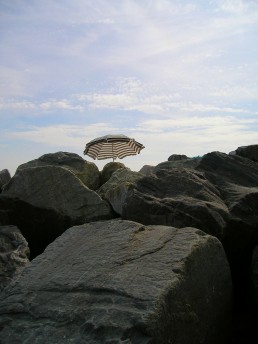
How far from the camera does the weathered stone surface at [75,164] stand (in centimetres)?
778

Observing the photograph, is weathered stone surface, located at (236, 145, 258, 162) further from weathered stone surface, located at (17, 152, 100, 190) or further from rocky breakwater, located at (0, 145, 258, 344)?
weathered stone surface, located at (17, 152, 100, 190)

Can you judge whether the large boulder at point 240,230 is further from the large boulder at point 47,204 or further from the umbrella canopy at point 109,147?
the umbrella canopy at point 109,147

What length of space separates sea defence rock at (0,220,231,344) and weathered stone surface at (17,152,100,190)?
14.4 ft

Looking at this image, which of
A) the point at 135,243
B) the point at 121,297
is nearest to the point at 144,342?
the point at 121,297

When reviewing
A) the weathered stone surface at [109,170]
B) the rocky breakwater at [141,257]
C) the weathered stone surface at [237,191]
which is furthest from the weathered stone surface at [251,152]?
the weathered stone surface at [109,170]

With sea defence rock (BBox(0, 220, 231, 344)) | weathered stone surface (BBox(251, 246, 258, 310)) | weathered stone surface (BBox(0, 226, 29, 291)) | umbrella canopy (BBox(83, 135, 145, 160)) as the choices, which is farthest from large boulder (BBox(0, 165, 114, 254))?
umbrella canopy (BBox(83, 135, 145, 160))

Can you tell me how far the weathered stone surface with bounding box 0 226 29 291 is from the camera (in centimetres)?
349

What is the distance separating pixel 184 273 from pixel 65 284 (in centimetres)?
75

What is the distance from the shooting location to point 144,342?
2232 mm

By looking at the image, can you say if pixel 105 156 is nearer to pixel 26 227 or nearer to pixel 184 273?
pixel 26 227

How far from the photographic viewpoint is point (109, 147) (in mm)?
13289

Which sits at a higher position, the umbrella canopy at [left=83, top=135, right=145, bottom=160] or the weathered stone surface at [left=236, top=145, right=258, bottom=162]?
the umbrella canopy at [left=83, top=135, right=145, bottom=160]

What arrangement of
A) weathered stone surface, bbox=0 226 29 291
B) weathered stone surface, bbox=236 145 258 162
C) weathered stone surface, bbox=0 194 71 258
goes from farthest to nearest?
weathered stone surface, bbox=236 145 258 162, weathered stone surface, bbox=0 194 71 258, weathered stone surface, bbox=0 226 29 291

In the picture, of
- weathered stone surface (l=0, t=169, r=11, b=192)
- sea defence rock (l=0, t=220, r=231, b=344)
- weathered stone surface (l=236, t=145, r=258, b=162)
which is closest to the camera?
sea defence rock (l=0, t=220, r=231, b=344)
